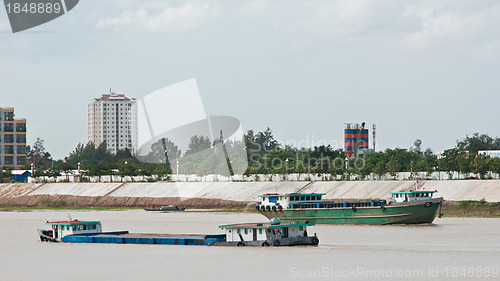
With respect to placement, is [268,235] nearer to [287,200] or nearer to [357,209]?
[357,209]

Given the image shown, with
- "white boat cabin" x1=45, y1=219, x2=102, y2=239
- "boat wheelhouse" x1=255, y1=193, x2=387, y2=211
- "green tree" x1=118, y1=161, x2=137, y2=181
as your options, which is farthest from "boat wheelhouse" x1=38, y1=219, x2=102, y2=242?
"green tree" x1=118, y1=161, x2=137, y2=181

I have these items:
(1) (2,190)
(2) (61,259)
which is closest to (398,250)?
(2) (61,259)

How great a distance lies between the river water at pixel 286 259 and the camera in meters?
44.1

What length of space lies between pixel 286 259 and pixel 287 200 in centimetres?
3640

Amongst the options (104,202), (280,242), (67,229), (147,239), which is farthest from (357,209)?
(104,202)

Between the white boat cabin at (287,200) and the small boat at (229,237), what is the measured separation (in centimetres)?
2335

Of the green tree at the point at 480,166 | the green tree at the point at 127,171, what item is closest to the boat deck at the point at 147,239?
the green tree at the point at 480,166

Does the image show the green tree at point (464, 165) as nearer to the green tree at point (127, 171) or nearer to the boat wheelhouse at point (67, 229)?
the boat wheelhouse at point (67, 229)

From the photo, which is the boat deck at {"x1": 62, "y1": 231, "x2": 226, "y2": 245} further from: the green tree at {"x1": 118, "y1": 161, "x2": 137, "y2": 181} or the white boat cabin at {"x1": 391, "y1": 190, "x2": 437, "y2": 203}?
the green tree at {"x1": 118, "y1": 161, "x2": 137, "y2": 181}

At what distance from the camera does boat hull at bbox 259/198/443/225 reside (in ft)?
266

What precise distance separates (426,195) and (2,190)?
128 m

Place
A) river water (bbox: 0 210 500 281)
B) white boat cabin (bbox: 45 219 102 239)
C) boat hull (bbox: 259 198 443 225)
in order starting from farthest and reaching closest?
1. boat hull (bbox: 259 198 443 225)
2. white boat cabin (bbox: 45 219 102 239)
3. river water (bbox: 0 210 500 281)

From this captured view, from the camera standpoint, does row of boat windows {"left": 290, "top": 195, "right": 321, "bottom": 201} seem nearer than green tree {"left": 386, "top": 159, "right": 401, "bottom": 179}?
Yes

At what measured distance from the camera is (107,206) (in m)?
157
